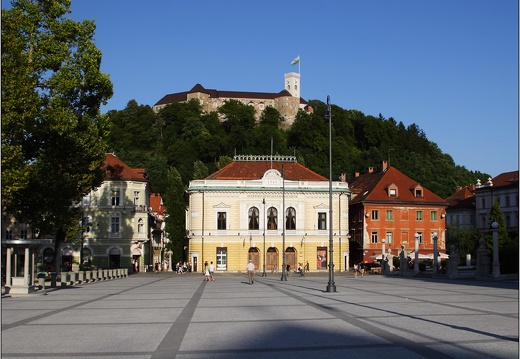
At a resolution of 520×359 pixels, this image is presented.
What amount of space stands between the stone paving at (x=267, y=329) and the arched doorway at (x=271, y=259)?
47.2m

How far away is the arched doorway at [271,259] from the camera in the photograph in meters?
72.0

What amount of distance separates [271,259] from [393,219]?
15626mm

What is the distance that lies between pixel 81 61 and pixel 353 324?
28.5 m

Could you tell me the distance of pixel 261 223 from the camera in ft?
237

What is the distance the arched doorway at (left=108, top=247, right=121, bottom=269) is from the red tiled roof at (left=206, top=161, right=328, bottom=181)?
12698 millimetres

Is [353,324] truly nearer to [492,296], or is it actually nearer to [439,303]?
[439,303]

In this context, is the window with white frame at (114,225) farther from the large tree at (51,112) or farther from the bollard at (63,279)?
the bollard at (63,279)

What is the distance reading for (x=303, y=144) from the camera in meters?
146

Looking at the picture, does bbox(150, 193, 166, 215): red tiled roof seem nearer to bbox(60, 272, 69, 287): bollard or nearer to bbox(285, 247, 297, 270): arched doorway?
bbox(285, 247, 297, 270): arched doorway

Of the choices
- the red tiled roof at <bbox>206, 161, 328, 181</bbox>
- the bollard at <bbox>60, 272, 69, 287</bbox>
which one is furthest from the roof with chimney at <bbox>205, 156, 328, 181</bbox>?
the bollard at <bbox>60, 272, 69, 287</bbox>

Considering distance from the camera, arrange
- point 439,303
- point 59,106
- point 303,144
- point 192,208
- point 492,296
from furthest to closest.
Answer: point 303,144 → point 192,208 → point 59,106 → point 492,296 → point 439,303

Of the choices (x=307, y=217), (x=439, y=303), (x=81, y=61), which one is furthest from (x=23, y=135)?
(x=307, y=217)

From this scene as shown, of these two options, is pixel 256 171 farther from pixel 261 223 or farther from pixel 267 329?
pixel 267 329

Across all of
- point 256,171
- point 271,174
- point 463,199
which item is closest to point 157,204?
point 256,171
